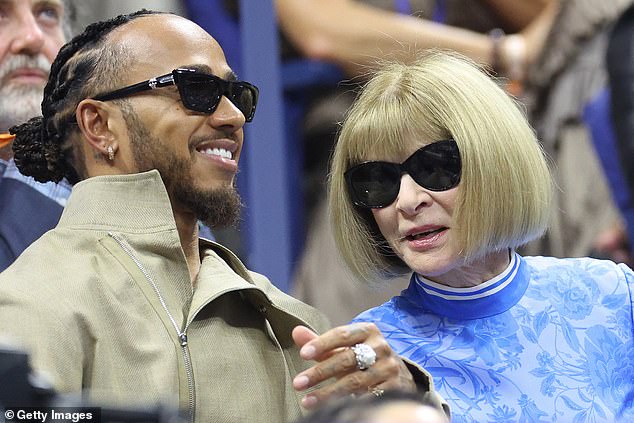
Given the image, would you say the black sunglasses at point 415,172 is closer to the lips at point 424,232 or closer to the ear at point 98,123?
the lips at point 424,232

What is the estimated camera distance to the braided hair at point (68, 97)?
221 centimetres

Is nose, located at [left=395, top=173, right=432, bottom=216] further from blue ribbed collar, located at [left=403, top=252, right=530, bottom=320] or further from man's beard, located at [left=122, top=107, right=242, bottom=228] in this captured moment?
man's beard, located at [left=122, top=107, right=242, bottom=228]

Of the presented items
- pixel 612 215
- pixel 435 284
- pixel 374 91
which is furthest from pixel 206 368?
pixel 612 215

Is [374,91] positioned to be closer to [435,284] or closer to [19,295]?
[435,284]

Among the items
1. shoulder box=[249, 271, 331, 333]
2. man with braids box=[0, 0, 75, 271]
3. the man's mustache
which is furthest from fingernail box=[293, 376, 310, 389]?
the man's mustache

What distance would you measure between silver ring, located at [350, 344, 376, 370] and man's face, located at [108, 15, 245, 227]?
1.65ft

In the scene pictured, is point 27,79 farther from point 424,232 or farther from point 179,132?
point 424,232

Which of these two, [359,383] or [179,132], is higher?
[179,132]

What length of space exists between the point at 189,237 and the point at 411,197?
0.45 metres

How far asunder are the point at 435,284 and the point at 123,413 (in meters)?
1.10

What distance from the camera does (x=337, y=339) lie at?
1.75 metres

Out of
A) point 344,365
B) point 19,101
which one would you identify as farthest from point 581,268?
point 19,101

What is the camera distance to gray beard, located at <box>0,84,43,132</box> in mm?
2775

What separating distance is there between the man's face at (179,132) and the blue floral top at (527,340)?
16.0 inches
